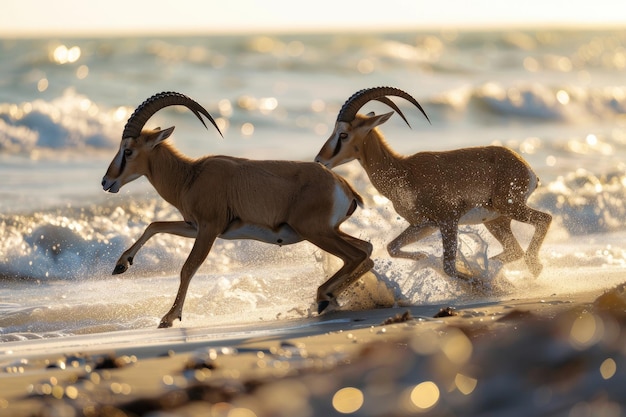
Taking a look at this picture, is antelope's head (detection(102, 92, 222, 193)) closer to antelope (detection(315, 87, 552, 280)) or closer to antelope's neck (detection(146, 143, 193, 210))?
antelope's neck (detection(146, 143, 193, 210))

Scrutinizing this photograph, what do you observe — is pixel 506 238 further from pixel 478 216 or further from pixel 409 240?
pixel 409 240

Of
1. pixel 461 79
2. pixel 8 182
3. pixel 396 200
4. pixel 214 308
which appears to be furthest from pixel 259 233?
pixel 461 79

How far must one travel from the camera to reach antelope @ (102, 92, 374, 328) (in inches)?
402

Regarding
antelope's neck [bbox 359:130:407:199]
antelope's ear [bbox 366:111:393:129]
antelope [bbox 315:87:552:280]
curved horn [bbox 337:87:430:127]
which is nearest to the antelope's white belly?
antelope [bbox 315:87:552:280]

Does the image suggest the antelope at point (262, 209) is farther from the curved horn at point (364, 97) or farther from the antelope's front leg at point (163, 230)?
the curved horn at point (364, 97)

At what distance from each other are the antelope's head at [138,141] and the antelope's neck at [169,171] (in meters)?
0.07

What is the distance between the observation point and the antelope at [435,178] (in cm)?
1201

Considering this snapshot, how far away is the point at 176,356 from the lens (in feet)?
25.7

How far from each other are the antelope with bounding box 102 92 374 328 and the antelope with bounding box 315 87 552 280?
64.5 inches

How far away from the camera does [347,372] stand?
6.64 meters

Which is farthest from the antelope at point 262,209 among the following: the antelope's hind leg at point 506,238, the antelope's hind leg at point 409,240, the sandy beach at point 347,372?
the antelope's hind leg at point 506,238

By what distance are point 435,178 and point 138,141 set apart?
124 inches

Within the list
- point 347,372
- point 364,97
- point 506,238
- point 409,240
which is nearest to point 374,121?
point 364,97

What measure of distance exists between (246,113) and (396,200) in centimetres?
2162
